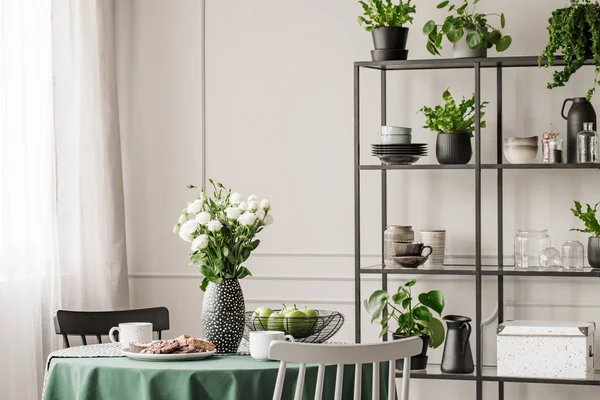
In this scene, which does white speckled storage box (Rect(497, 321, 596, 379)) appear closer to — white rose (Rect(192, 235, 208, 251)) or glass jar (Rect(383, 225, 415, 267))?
glass jar (Rect(383, 225, 415, 267))

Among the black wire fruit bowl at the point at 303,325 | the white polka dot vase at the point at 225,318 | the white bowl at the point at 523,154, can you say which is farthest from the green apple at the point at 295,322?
the white bowl at the point at 523,154

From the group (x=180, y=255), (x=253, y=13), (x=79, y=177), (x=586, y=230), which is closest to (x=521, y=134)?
(x=586, y=230)

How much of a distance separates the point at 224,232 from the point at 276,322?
33 cm

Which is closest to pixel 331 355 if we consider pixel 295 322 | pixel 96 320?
pixel 295 322

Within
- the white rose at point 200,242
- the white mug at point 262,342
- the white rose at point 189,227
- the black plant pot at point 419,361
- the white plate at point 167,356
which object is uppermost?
the white rose at point 189,227

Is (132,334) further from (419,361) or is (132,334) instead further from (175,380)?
(419,361)

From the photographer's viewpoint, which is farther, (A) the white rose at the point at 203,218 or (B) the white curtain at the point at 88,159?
(B) the white curtain at the point at 88,159

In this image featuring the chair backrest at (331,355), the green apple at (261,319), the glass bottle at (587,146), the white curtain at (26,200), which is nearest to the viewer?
the chair backrest at (331,355)

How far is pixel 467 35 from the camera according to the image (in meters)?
3.67

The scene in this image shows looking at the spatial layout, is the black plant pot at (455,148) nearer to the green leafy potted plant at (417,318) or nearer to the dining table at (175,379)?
the green leafy potted plant at (417,318)

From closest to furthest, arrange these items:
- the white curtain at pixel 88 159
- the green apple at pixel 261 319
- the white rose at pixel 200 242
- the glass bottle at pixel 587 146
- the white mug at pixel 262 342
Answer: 1. the white mug at pixel 262 342
2. the white rose at pixel 200 242
3. the green apple at pixel 261 319
4. the glass bottle at pixel 587 146
5. the white curtain at pixel 88 159

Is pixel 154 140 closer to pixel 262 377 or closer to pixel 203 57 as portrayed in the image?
pixel 203 57

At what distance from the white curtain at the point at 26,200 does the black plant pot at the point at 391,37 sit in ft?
4.62

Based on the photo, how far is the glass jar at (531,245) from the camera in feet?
12.2
